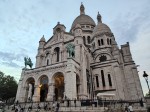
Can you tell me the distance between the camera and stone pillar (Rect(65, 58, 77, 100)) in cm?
2226

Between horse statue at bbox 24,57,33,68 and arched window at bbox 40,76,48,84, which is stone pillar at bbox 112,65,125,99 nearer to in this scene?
arched window at bbox 40,76,48,84

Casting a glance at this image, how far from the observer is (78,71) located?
88.3 ft

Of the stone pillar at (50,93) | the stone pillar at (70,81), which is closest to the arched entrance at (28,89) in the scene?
the stone pillar at (50,93)

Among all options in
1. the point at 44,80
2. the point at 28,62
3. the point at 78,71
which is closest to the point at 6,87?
the point at 28,62

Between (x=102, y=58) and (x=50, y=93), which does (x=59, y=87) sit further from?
(x=102, y=58)

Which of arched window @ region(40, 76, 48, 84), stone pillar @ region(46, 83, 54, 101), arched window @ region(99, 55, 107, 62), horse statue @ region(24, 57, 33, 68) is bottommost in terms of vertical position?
stone pillar @ region(46, 83, 54, 101)

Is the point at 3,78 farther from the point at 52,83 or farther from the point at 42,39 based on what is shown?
the point at 52,83

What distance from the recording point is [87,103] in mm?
19766

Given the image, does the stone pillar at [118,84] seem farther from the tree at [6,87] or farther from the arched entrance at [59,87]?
the tree at [6,87]

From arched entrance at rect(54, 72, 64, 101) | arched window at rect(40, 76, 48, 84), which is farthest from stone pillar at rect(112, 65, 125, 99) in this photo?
arched window at rect(40, 76, 48, 84)

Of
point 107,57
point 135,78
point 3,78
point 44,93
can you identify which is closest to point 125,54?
point 107,57

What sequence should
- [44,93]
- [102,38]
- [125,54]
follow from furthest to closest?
[102,38] → [125,54] → [44,93]

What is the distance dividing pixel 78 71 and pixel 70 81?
441 centimetres

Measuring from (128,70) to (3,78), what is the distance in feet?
124
